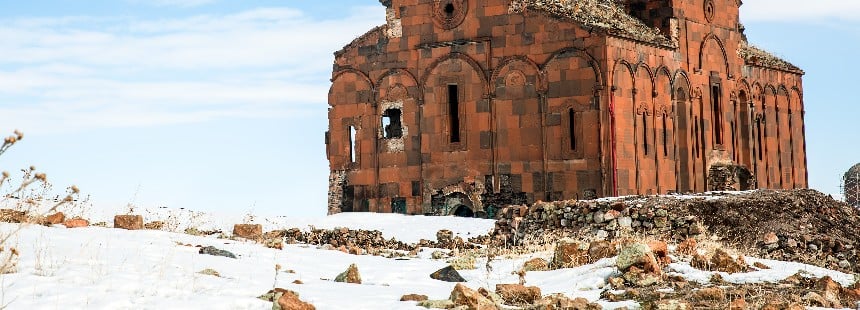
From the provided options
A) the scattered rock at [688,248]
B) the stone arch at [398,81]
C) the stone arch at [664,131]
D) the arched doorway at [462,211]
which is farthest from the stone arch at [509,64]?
the scattered rock at [688,248]

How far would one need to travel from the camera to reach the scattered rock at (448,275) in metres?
10.5

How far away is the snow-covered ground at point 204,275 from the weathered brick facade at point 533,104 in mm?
9407

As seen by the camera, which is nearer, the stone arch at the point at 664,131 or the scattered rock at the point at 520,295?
the scattered rock at the point at 520,295

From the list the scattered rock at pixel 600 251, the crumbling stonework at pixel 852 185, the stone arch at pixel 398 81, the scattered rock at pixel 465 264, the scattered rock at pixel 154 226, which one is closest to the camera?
the scattered rock at pixel 600 251

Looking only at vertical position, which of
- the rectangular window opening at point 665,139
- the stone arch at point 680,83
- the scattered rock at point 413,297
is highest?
the stone arch at point 680,83

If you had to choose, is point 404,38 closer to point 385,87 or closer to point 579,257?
point 385,87

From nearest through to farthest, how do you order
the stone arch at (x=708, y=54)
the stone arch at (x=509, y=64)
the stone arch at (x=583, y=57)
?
the stone arch at (x=583, y=57)
the stone arch at (x=509, y=64)
the stone arch at (x=708, y=54)

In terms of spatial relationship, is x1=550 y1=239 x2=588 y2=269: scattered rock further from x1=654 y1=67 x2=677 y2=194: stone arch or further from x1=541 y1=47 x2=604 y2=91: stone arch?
x1=654 y1=67 x2=677 y2=194: stone arch

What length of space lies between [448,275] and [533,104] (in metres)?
12.0

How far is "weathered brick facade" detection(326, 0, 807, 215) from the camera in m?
21.7

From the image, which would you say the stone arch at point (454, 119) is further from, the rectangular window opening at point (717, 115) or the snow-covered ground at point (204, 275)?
the snow-covered ground at point (204, 275)

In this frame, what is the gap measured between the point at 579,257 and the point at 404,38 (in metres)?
13.8

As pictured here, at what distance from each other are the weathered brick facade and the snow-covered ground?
9.41 metres

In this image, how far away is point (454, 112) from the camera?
23.4 meters
